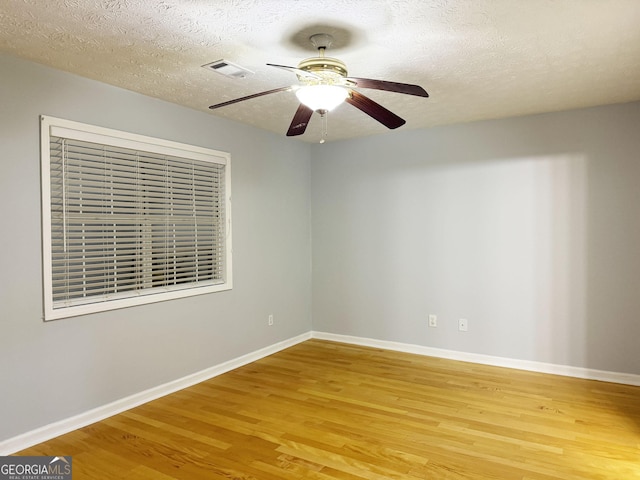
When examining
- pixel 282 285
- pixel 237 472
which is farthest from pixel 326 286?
pixel 237 472

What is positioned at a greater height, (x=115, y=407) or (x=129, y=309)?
(x=129, y=309)

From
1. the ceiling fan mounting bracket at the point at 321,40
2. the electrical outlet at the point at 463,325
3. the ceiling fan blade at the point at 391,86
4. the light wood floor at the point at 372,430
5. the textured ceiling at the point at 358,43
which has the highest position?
the textured ceiling at the point at 358,43

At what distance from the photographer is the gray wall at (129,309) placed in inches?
109

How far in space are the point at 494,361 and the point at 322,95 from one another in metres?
3.30

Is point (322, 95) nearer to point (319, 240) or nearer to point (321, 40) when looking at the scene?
point (321, 40)

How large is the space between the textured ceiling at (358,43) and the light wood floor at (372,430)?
242 cm

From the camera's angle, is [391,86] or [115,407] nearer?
[391,86]

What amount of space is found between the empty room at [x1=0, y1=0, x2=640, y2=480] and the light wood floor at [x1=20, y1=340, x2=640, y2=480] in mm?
22

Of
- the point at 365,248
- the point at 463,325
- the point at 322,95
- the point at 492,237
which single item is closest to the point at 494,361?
the point at 463,325

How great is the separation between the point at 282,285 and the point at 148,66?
9.27 feet

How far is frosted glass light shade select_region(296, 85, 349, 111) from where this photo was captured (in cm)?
242

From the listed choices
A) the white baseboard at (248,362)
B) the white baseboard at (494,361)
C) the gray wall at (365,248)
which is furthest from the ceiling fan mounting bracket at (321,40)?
the white baseboard at (494,361)

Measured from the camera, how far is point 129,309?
3.44 meters

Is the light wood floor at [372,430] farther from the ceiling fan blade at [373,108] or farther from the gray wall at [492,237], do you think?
the ceiling fan blade at [373,108]
